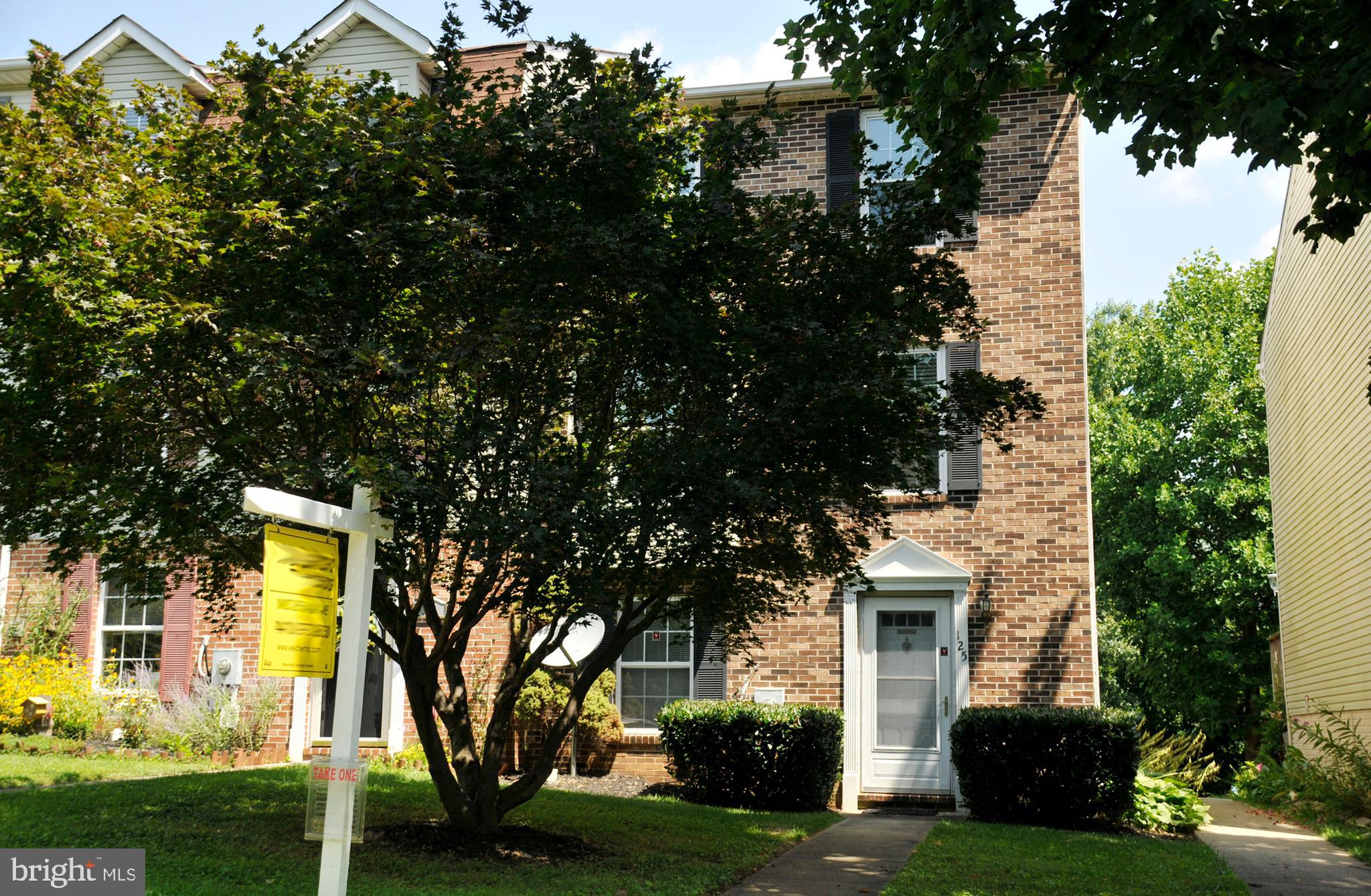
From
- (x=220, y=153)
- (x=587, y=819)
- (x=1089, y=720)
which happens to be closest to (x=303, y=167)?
(x=220, y=153)

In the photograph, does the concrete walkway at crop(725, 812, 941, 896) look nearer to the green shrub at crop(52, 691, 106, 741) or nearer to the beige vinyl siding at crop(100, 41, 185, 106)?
the green shrub at crop(52, 691, 106, 741)

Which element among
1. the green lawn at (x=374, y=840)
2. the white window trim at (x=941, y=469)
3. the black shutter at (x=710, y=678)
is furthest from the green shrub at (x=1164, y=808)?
the black shutter at (x=710, y=678)

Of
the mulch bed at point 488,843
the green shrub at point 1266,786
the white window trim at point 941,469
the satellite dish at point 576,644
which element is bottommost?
the green shrub at point 1266,786

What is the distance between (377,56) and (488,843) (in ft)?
40.0

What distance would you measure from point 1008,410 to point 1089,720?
4.32 m

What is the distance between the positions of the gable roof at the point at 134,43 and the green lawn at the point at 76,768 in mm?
9336

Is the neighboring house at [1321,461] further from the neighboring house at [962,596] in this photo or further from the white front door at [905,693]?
the white front door at [905,693]

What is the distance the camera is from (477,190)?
7.29 metres

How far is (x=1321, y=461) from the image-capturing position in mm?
15797

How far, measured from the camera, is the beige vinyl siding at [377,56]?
53.1 feet

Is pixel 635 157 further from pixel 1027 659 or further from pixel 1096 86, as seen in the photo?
pixel 1027 659

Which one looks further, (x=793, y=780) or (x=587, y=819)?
(x=793, y=780)

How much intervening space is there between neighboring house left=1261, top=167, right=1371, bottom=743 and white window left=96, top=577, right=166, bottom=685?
14.9 m

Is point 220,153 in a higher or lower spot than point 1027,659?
higher
